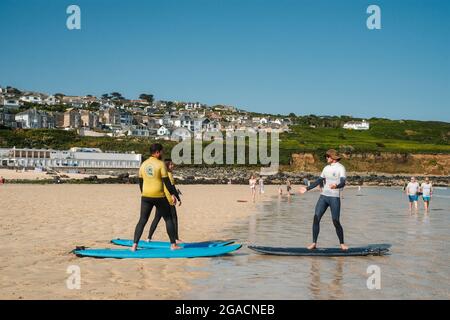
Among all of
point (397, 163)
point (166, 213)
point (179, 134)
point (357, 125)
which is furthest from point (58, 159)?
point (357, 125)

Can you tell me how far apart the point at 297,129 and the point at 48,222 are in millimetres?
113570

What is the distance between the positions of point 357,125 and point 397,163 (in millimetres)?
56964

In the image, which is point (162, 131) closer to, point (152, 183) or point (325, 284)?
point (152, 183)

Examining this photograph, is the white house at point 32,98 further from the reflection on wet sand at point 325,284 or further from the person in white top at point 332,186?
the reflection on wet sand at point 325,284

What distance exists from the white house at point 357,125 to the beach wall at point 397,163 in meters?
47.4

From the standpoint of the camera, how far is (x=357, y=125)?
149 m

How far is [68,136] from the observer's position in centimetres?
9994

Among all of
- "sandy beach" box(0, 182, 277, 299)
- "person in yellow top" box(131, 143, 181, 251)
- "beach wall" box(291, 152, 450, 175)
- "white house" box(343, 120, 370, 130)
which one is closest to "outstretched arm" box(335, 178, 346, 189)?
"sandy beach" box(0, 182, 277, 299)

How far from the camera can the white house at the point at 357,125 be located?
474 ft

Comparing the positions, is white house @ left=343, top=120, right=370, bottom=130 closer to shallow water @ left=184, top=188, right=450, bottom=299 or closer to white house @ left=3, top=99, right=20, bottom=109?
white house @ left=3, top=99, right=20, bottom=109
